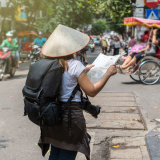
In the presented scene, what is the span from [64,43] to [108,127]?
306 cm

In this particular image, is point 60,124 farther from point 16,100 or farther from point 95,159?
point 16,100

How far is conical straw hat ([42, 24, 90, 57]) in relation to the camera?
278 centimetres

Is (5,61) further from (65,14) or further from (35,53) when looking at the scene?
(65,14)

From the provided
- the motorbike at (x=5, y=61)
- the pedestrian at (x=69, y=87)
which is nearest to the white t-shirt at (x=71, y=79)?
the pedestrian at (x=69, y=87)

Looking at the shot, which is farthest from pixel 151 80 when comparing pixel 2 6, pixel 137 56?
pixel 2 6

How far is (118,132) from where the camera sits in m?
5.36

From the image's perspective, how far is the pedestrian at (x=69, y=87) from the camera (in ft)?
9.01

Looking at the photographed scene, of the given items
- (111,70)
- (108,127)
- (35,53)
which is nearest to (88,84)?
(111,70)

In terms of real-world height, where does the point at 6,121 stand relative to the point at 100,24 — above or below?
above

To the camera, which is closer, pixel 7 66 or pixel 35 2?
pixel 7 66

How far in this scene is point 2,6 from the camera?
25.7m

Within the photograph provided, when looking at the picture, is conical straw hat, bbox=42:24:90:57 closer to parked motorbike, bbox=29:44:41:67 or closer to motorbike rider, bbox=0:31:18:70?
motorbike rider, bbox=0:31:18:70

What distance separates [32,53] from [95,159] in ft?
40.8

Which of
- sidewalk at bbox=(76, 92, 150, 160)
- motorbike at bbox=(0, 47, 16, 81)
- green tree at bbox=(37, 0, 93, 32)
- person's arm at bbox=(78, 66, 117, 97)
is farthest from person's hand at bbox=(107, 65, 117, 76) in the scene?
green tree at bbox=(37, 0, 93, 32)
